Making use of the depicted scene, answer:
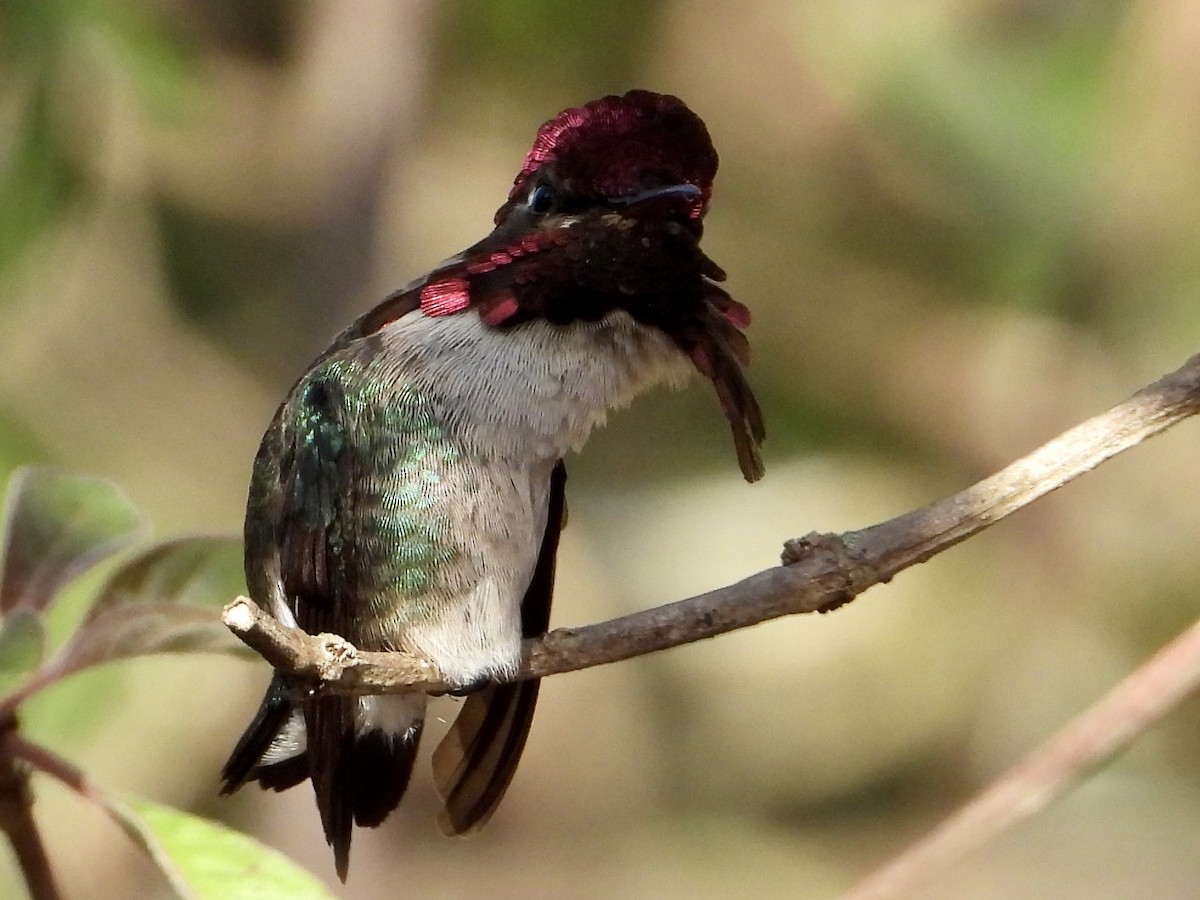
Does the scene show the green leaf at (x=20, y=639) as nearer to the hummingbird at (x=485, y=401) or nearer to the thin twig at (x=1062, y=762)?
the hummingbird at (x=485, y=401)

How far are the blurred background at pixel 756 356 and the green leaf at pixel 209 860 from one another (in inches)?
48.3

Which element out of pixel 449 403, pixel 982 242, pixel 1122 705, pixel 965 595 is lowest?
pixel 1122 705

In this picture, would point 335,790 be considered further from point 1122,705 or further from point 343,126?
point 343,126

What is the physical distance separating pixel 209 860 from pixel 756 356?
193cm

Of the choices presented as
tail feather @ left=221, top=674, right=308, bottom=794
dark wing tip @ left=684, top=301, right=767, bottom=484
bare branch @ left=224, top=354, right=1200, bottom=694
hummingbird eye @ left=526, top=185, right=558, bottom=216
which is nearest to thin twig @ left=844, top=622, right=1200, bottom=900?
bare branch @ left=224, top=354, right=1200, bottom=694

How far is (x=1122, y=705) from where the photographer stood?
60cm

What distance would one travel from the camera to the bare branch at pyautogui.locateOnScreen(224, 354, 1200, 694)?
3.34 ft

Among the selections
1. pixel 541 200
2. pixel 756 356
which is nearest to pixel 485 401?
pixel 541 200

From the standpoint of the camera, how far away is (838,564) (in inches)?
42.6

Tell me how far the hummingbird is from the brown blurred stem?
0.78ft

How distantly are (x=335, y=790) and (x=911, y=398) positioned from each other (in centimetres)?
181

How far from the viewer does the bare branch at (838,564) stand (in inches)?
40.1

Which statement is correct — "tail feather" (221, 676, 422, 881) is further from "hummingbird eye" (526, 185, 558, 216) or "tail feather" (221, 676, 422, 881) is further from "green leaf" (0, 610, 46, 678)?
"hummingbird eye" (526, 185, 558, 216)

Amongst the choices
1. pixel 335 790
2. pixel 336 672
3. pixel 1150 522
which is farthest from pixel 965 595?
pixel 336 672
